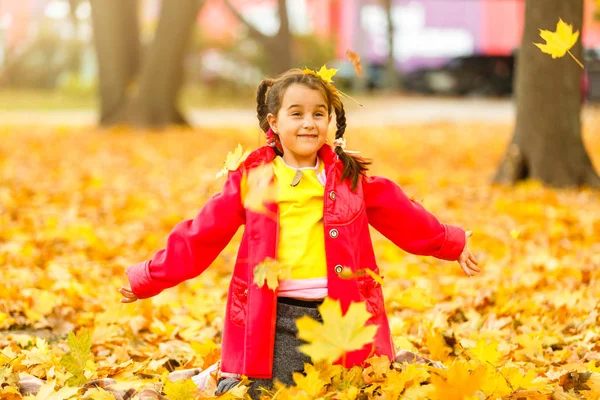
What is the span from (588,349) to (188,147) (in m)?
9.81

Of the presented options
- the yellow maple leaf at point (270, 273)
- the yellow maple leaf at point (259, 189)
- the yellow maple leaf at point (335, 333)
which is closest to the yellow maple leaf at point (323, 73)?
the yellow maple leaf at point (259, 189)

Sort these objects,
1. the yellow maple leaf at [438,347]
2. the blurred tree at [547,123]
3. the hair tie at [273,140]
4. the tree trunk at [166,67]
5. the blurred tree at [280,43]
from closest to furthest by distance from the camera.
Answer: the hair tie at [273,140] < the yellow maple leaf at [438,347] < the blurred tree at [547,123] < the tree trunk at [166,67] < the blurred tree at [280,43]

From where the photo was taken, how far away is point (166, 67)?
49.3ft

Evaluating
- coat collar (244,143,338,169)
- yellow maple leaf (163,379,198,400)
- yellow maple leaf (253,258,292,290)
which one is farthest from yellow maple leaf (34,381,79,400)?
coat collar (244,143,338,169)

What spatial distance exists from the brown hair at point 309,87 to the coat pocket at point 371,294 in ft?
1.00

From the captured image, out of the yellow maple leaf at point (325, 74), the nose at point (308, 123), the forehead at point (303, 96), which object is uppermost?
the yellow maple leaf at point (325, 74)

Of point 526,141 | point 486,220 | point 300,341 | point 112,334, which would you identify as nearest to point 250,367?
point 300,341

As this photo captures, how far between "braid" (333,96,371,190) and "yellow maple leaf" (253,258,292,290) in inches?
14.1

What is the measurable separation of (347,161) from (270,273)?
49 centimetres

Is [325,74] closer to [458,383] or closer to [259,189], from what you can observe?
[259,189]

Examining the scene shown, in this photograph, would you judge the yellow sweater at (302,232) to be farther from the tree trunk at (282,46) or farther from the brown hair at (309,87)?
the tree trunk at (282,46)

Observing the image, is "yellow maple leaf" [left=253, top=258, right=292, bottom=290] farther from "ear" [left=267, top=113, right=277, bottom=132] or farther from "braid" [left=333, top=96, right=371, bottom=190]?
"ear" [left=267, top=113, right=277, bottom=132]

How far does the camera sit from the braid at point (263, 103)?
3.10 m

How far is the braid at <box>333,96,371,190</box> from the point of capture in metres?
Answer: 2.94
